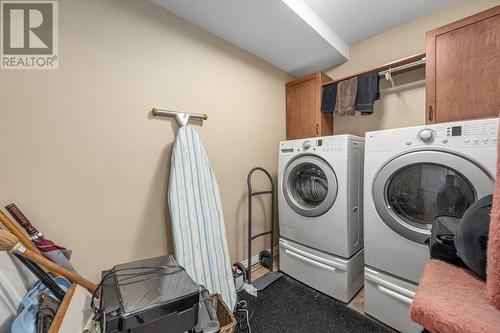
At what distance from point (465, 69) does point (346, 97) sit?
0.78 metres

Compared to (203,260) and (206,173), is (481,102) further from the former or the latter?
(203,260)

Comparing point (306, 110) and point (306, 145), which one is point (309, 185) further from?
point (306, 110)

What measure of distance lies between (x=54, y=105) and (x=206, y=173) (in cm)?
92

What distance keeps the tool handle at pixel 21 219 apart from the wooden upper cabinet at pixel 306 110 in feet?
7.06

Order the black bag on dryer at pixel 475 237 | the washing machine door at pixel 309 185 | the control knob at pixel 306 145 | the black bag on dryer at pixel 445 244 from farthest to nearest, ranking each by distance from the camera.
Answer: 1. the control knob at pixel 306 145
2. the washing machine door at pixel 309 185
3. the black bag on dryer at pixel 445 244
4. the black bag on dryer at pixel 475 237

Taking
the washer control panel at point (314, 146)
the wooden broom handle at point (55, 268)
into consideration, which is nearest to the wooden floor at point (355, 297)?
the washer control panel at point (314, 146)

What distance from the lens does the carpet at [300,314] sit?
138 cm

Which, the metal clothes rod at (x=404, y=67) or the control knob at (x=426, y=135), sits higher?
the metal clothes rod at (x=404, y=67)

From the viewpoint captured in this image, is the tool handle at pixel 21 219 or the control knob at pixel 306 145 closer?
the tool handle at pixel 21 219

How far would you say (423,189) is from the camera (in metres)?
1.30

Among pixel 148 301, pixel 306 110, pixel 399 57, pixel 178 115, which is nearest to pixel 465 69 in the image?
pixel 399 57

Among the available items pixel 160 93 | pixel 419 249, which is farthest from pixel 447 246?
pixel 160 93

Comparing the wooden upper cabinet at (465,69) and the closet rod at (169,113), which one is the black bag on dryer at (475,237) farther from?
the closet rod at (169,113)

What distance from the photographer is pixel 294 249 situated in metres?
1.87
